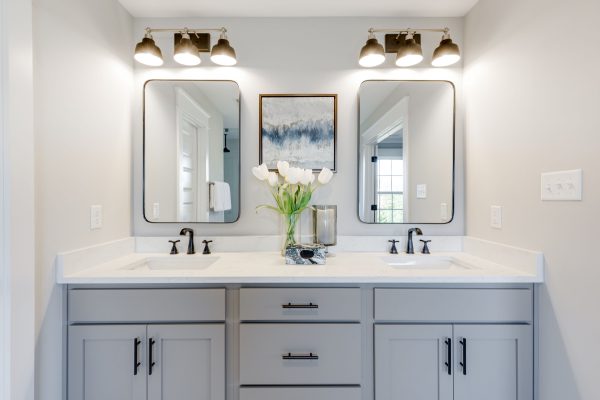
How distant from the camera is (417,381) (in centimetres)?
133

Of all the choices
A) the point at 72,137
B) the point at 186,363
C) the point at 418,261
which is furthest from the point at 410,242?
the point at 72,137

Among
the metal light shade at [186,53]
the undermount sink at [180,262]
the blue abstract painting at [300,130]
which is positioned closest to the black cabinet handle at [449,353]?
the blue abstract painting at [300,130]

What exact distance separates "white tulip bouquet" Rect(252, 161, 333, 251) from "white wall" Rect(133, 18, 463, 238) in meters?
0.13

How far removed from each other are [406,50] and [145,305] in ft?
6.24

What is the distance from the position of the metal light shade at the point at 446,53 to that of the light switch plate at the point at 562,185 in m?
0.87

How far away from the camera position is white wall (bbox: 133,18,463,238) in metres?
1.89

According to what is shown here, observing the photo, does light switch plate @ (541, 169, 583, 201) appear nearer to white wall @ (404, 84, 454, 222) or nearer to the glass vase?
white wall @ (404, 84, 454, 222)

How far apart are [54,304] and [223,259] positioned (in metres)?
0.75

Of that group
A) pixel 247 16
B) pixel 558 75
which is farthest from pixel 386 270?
pixel 247 16

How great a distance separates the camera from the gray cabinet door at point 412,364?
52.4 inches

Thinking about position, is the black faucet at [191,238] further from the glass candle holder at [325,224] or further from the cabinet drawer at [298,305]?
the glass candle holder at [325,224]

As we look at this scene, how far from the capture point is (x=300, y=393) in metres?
1.32

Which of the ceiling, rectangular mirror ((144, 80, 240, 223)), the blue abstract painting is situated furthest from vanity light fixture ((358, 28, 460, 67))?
rectangular mirror ((144, 80, 240, 223))

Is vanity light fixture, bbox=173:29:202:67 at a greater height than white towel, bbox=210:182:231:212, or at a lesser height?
greater
